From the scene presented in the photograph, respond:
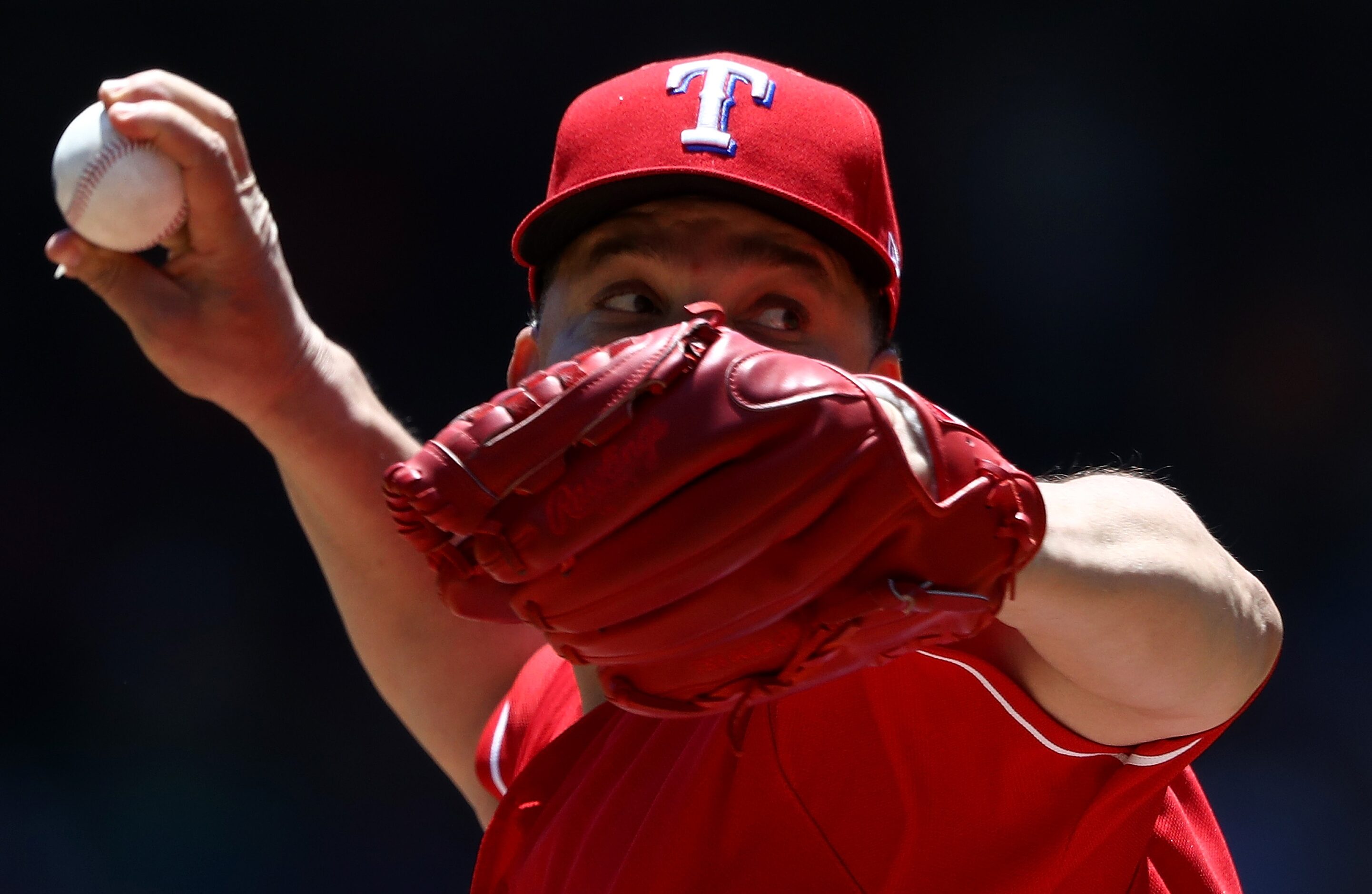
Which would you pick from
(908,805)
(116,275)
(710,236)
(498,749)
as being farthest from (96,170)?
(908,805)

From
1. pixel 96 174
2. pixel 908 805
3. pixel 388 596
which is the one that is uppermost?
pixel 96 174

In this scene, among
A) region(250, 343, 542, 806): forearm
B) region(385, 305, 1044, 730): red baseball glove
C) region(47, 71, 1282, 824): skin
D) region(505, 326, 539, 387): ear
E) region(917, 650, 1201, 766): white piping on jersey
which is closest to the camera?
region(385, 305, 1044, 730): red baseball glove

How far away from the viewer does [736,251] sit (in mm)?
1289

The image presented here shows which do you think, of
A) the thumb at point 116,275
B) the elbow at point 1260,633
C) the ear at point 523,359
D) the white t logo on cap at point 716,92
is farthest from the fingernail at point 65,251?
the elbow at point 1260,633

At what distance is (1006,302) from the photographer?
2730mm

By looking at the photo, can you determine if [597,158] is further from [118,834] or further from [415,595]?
[118,834]

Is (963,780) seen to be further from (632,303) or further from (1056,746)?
(632,303)

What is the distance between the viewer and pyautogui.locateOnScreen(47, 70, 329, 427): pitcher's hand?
1.27 metres

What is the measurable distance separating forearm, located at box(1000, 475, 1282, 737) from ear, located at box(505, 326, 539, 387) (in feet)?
2.56

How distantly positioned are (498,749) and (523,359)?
1.67 feet

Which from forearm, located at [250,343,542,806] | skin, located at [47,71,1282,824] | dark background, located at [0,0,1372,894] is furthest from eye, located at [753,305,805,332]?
dark background, located at [0,0,1372,894]

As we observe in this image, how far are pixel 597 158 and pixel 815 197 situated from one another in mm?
238

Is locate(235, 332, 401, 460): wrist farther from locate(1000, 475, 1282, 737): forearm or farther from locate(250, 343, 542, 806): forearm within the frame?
locate(1000, 475, 1282, 737): forearm

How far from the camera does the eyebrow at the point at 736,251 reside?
1.29 m
